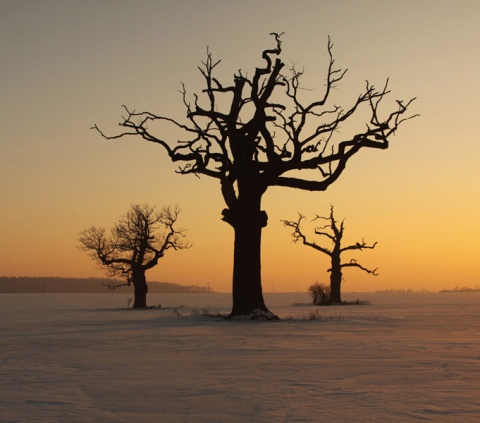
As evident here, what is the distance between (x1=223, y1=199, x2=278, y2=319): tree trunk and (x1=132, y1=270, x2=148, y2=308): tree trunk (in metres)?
26.0

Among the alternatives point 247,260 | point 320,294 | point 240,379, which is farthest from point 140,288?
point 240,379

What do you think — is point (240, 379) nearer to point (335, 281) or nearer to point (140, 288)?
point (140, 288)

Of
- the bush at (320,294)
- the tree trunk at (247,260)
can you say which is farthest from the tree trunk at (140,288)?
the tree trunk at (247,260)

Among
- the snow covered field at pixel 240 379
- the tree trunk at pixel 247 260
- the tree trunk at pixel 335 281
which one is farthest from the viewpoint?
the tree trunk at pixel 335 281

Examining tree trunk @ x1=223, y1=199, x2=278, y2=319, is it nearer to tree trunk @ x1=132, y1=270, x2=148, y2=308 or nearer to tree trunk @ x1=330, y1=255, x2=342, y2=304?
tree trunk @ x1=132, y1=270, x2=148, y2=308

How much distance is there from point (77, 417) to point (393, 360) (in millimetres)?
6170

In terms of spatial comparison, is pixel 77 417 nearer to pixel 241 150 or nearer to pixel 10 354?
pixel 10 354

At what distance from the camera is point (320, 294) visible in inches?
2079

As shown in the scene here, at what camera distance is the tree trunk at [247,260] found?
24469mm

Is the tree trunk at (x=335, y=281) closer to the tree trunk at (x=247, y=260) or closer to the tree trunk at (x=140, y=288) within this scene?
the tree trunk at (x=140, y=288)

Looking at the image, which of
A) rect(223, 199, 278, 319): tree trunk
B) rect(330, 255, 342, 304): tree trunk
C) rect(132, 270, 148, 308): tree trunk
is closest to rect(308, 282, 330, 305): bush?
rect(330, 255, 342, 304): tree trunk

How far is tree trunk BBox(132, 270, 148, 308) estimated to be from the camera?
49.7 metres

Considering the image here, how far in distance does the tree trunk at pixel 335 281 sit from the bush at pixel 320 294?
580 millimetres

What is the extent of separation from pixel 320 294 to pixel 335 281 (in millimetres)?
1951
